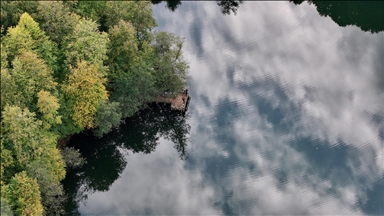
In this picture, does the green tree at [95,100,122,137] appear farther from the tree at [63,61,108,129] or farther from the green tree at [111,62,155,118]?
the green tree at [111,62,155,118]

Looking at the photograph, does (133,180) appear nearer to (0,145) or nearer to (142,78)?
(142,78)

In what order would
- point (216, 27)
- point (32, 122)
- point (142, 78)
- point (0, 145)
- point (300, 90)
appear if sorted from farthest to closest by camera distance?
point (216, 27), point (300, 90), point (142, 78), point (32, 122), point (0, 145)

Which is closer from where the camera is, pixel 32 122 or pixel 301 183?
pixel 32 122

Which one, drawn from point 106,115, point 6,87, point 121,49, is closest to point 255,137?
point 106,115

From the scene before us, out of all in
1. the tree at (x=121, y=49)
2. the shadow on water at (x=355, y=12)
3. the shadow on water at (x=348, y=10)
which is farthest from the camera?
the shadow on water at (x=348, y=10)

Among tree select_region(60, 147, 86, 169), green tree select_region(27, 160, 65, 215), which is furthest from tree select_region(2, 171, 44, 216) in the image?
tree select_region(60, 147, 86, 169)

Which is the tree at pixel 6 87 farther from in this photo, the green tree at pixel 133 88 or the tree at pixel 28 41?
the green tree at pixel 133 88

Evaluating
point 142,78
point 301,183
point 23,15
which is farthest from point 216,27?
point 23,15

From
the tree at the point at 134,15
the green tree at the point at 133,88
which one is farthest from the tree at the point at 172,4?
the green tree at the point at 133,88
